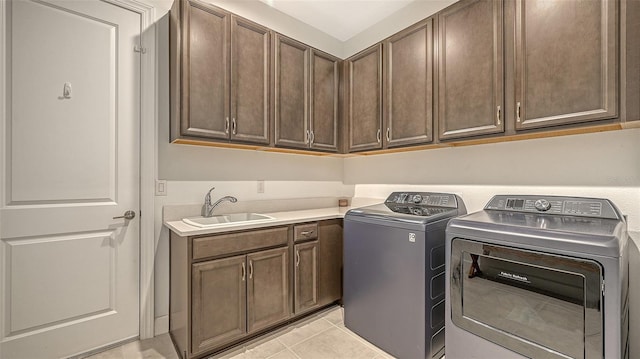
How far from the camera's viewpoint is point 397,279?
1763 mm

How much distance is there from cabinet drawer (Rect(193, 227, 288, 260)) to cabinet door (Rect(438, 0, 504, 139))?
1408 millimetres

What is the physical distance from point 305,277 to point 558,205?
175 cm

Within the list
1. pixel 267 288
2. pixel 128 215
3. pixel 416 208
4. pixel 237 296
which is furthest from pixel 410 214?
pixel 128 215

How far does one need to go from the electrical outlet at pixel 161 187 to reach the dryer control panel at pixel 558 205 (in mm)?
2321

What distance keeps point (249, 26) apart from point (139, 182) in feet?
4.66

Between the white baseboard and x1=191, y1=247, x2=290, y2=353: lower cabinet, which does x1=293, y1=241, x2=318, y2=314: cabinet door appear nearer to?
x1=191, y1=247, x2=290, y2=353: lower cabinet

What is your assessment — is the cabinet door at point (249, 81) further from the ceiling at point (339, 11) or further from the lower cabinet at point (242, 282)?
the lower cabinet at point (242, 282)

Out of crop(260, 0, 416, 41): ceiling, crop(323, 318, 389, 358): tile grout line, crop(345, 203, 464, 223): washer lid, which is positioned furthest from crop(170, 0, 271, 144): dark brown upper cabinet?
crop(323, 318, 389, 358): tile grout line

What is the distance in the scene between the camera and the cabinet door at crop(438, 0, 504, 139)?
1699 millimetres

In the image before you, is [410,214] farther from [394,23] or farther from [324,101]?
[394,23]

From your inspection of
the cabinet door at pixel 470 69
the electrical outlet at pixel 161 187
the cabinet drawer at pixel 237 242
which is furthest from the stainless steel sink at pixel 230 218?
the cabinet door at pixel 470 69

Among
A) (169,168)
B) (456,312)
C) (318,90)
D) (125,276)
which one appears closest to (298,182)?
(318,90)

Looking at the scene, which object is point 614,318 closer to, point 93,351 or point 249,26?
point 249,26

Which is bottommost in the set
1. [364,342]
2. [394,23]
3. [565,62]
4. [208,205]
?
[364,342]
